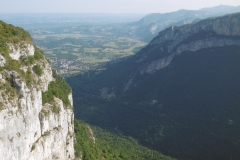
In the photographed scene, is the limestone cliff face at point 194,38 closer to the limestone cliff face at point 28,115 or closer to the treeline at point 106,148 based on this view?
the treeline at point 106,148

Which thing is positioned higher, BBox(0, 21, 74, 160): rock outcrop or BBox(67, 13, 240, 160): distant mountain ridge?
BBox(0, 21, 74, 160): rock outcrop

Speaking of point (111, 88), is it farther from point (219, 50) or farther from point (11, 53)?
point (11, 53)

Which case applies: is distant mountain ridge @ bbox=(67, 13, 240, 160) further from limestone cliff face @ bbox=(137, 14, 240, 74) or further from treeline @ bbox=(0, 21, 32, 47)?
treeline @ bbox=(0, 21, 32, 47)

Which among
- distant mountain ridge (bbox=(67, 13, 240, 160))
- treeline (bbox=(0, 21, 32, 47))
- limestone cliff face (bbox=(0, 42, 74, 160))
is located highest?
treeline (bbox=(0, 21, 32, 47))

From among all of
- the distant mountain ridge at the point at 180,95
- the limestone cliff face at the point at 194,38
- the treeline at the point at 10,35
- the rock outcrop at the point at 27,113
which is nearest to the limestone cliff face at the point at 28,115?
the rock outcrop at the point at 27,113

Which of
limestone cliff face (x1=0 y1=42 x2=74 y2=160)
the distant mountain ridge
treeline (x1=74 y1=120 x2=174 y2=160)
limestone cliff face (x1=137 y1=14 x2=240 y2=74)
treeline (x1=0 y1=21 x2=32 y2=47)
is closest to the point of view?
limestone cliff face (x1=0 y1=42 x2=74 y2=160)

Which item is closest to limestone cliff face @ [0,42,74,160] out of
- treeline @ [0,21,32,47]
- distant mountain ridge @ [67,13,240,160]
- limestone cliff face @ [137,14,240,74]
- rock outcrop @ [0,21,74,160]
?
rock outcrop @ [0,21,74,160]

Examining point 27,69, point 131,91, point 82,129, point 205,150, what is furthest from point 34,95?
point 131,91

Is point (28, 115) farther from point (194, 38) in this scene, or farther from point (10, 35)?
point (194, 38)
